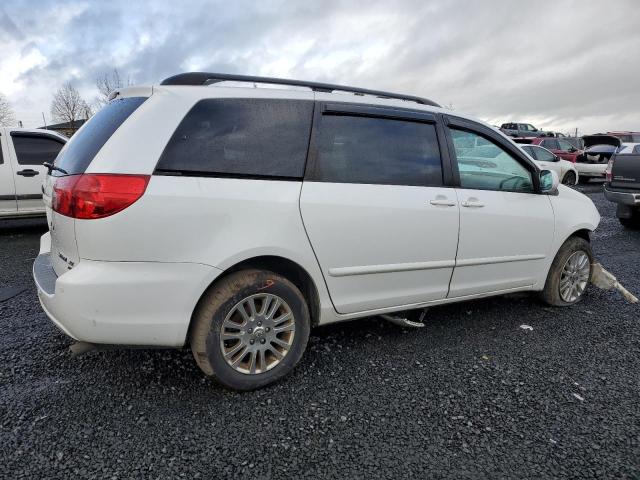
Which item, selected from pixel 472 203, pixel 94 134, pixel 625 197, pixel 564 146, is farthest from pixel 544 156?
pixel 94 134

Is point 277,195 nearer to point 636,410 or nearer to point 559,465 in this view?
point 559,465

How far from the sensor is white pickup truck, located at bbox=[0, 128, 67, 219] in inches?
282

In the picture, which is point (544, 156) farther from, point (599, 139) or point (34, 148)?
point (34, 148)

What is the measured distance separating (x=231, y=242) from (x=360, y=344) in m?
1.39

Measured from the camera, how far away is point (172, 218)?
2.31m

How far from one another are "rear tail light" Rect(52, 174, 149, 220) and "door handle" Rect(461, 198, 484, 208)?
84.3 inches

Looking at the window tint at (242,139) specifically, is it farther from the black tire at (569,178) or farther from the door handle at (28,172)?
the black tire at (569,178)

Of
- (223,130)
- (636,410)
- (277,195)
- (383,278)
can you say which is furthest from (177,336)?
(636,410)

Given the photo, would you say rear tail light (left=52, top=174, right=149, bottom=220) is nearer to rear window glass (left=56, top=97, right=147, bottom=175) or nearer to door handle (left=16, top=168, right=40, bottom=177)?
rear window glass (left=56, top=97, right=147, bottom=175)

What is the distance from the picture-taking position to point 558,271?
13.5 ft

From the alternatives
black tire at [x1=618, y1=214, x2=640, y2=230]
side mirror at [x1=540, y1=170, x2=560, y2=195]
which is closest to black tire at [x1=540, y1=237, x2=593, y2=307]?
side mirror at [x1=540, y1=170, x2=560, y2=195]

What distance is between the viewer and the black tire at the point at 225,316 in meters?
2.50

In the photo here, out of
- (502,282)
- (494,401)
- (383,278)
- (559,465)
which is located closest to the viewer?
(559,465)

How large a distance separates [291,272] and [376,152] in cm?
96
